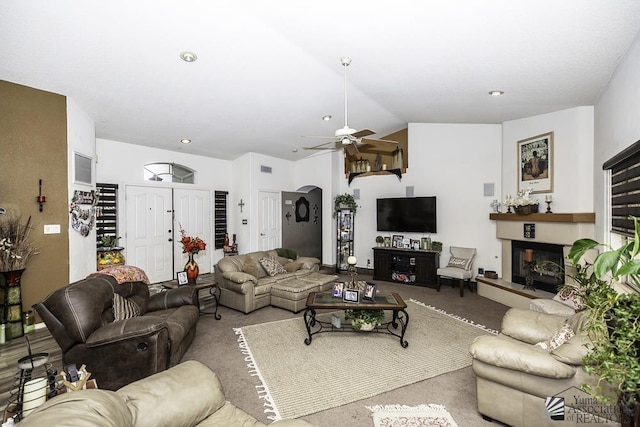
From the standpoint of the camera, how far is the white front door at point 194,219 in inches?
255

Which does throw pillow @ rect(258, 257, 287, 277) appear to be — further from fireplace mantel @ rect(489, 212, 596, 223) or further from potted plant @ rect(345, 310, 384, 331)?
fireplace mantel @ rect(489, 212, 596, 223)

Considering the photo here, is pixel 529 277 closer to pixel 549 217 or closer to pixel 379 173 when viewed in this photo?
pixel 549 217

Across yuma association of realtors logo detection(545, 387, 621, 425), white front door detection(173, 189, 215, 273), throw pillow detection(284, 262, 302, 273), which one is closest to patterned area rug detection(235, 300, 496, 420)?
yuma association of realtors logo detection(545, 387, 621, 425)

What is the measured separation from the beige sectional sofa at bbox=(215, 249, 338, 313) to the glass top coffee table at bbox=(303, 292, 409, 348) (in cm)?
63

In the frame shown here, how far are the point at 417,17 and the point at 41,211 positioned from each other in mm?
4686

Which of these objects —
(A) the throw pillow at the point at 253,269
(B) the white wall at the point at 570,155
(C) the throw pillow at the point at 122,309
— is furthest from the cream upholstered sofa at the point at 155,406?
(B) the white wall at the point at 570,155

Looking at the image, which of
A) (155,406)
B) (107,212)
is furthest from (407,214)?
(107,212)

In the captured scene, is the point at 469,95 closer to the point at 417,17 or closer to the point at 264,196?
the point at 417,17

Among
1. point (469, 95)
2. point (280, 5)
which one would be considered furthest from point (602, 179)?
point (280, 5)

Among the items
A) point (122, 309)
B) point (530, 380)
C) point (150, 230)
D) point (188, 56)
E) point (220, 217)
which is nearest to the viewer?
point (530, 380)

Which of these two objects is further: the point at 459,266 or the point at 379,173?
the point at 379,173

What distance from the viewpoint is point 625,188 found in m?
2.81

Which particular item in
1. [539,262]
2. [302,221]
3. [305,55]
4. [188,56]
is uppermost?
[305,55]

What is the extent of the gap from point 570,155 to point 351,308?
3832 mm
